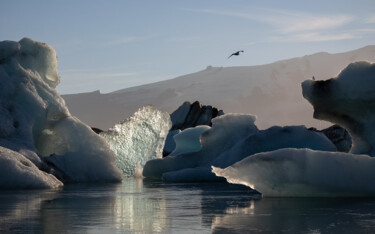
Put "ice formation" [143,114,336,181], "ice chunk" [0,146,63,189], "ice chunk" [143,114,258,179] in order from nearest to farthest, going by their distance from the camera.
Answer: "ice chunk" [0,146,63,189] < "ice formation" [143,114,336,181] < "ice chunk" [143,114,258,179]

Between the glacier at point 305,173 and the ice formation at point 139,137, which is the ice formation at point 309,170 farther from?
the ice formation at point 139,137

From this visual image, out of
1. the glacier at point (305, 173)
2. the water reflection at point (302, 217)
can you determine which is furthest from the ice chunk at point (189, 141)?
the water reflection at point (302, 217)

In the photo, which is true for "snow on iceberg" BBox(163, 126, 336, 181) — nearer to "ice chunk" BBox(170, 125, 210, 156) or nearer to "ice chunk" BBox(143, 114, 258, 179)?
"ice chunk" BBox(143, 114, 258, 179)

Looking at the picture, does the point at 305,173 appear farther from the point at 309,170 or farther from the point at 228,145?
the point at 228,145

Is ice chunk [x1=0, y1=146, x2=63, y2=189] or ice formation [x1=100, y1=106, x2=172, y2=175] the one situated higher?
ice formation [x1=100, y1=106, x2=172, y2=175]

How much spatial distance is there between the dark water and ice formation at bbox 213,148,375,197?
0.29m

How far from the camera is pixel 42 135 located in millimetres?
16844

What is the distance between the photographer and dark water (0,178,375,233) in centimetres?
532

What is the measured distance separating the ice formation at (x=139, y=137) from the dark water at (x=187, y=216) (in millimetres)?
11062

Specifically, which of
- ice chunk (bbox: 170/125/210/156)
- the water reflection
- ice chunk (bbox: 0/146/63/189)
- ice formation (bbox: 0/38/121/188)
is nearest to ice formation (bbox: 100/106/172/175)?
ice chunk (bbox: 170/125/210/156)

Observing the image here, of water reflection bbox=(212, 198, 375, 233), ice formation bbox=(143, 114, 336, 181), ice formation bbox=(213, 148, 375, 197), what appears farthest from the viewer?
ice formation bbox=(143, 114, 336, 181)

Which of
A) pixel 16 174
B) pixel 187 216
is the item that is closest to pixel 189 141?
pixel 16 174

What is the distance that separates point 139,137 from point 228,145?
14.7ft

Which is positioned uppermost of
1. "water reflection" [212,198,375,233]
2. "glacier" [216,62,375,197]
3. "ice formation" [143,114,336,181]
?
"ice formation" [143,114,336,181]
